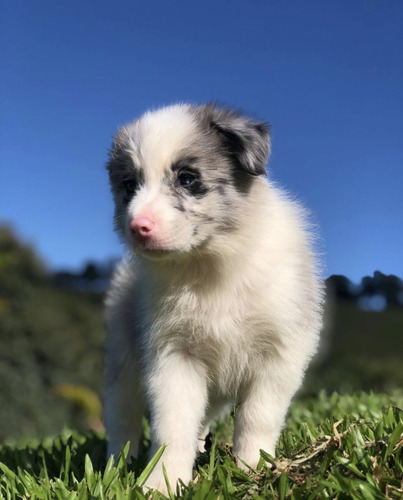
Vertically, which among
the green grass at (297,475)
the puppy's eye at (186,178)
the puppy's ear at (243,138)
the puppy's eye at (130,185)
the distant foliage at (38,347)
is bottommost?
the green grass at (297,475)

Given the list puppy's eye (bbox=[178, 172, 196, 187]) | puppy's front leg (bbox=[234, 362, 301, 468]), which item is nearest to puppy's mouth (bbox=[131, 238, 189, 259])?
puppy's eye (bbox=[178, 172, 196, 187])

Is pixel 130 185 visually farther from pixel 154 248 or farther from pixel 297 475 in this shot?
pixel 297 475

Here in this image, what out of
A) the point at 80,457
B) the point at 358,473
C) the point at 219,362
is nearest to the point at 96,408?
the point at 80,457

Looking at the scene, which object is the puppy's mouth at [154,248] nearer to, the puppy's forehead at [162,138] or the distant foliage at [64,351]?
the puppy's forehead at [162,138]

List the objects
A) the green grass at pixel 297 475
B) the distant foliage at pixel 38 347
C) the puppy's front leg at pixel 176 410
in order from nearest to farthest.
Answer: the green grass at pixel 297 475 → the puppy's front leg at pixel 176 410 → the distant foliage at pixel 38 347

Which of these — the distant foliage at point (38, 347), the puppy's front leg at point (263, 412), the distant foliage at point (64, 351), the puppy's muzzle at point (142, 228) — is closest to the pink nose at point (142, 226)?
the puppy's muzzle at point (142, 228)

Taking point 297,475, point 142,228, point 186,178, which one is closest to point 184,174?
point 186,178

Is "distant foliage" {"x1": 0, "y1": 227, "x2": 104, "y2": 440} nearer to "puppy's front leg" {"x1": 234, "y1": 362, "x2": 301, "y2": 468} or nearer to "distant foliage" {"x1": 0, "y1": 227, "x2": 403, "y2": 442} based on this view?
"distant foliage" {"x1": 0, "y1": 227, "x2": 403, "y2": 442}
